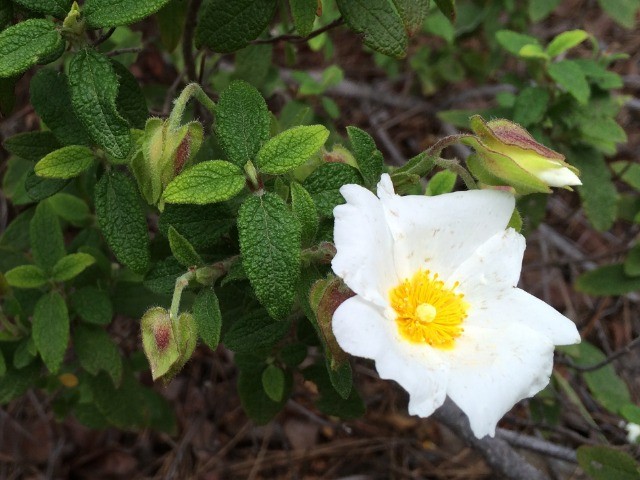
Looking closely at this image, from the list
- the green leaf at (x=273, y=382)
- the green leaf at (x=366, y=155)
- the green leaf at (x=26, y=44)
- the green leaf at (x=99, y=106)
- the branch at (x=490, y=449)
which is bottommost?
the branch at (x=490, y=449)

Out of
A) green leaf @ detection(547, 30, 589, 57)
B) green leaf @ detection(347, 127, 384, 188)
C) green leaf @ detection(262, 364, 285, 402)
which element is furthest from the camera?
green leaf @ detection(547, 30, 589, 57)

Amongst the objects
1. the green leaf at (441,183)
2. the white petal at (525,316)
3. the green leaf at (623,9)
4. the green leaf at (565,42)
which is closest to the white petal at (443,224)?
the white petal at (525,316)

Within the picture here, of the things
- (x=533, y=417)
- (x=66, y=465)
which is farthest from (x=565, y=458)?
(x=66, y=465)

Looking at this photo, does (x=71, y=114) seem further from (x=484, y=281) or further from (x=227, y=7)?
(x=484, y=281)

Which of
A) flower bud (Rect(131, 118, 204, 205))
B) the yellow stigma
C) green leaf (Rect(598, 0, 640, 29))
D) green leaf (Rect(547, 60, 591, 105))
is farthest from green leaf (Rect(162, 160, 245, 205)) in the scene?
green leaf (Rect(598, 0, 640, 29))

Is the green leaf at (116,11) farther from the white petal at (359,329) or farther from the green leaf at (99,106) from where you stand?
the white petal at (359,329)

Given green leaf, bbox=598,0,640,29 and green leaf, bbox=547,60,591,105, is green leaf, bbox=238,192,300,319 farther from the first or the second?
green leaf, bbox=598,0,640,29

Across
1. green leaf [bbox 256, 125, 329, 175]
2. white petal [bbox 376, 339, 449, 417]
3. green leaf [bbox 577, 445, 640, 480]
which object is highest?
green leaf [bbox 256, 125, 329, 175]
